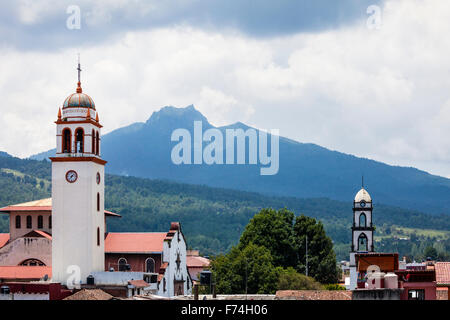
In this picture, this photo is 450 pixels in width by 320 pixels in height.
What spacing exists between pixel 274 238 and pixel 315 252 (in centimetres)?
529

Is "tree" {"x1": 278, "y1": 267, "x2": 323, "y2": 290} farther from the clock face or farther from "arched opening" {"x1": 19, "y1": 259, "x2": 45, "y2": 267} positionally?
"arched opening" {"x1": 19, "y1": 259, "x2": 45, "y2": 267}

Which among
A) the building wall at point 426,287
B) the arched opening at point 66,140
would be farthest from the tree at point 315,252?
the building wall at point 426,287

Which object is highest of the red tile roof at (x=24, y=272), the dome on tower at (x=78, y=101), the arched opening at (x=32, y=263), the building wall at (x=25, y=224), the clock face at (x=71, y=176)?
the dome on tower at (x=78, y=101)

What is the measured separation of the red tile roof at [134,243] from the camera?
282 feet

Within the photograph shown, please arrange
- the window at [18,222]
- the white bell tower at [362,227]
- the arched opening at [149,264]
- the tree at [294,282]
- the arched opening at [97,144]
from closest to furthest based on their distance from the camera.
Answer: the arched opening at [97,144], the arched opening at [149,264], the tree at [294,282], the window at [18,222], the white bell tower at [362,227]

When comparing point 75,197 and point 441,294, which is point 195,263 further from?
point 441,294

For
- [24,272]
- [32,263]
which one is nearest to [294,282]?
[32,263]

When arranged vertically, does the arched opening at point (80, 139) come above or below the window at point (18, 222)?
above

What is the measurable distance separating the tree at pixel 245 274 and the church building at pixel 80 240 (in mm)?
6199

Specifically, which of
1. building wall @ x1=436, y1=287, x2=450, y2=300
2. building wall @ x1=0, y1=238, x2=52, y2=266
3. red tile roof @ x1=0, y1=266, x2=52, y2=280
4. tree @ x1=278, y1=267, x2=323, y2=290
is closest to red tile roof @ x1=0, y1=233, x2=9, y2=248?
building wall @ x1=0, y1=238, x2=52, y2=266

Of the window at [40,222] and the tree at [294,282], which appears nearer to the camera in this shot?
Answer: the tree at [294,282]

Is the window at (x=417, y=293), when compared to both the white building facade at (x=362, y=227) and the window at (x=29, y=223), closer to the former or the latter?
the window at (x=29, y=223)
